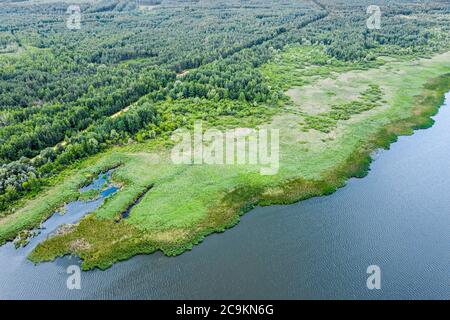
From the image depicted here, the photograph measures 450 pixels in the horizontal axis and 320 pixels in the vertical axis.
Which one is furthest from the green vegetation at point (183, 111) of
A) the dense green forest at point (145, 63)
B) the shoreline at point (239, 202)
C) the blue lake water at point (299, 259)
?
the blue lake water at point (299, 259)

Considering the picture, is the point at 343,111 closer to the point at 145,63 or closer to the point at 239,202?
the point at 239,202

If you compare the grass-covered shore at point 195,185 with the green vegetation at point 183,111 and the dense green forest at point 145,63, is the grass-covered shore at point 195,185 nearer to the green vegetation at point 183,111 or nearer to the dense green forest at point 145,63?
the green vegetation at point 183,111

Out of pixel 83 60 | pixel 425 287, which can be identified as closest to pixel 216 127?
pixel 425 287

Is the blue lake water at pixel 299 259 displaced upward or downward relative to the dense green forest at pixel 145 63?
downward

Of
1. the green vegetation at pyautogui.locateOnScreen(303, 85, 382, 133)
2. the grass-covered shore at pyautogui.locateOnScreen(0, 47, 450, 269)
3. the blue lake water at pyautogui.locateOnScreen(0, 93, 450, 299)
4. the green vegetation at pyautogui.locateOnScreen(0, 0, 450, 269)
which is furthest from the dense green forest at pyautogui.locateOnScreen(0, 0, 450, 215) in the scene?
the blue lake water at pyautogui.locateOnScreen(0, 93, 450, 299)

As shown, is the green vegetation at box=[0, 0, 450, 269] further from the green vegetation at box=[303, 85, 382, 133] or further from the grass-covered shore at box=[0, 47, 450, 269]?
the green vegetation at box=[303, 85, 382, 133]

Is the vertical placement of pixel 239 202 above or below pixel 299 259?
above

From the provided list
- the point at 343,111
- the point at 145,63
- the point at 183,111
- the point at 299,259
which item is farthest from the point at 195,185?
the point at 145,63

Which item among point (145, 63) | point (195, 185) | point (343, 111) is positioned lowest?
point (195, 185)
